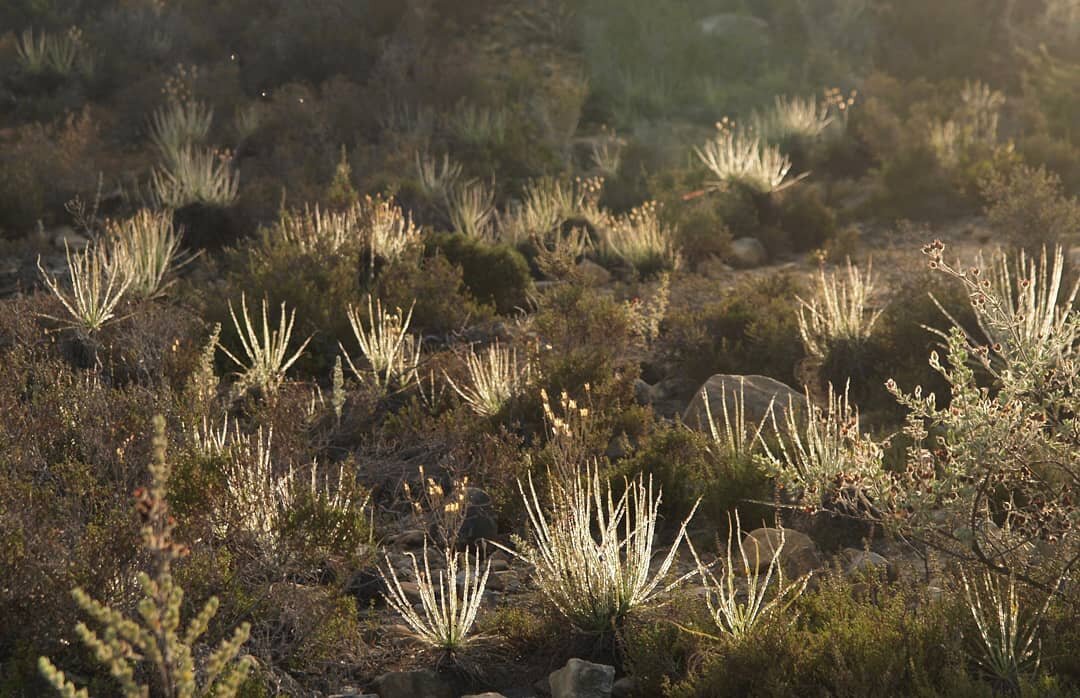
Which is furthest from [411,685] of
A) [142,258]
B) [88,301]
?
[142,258]

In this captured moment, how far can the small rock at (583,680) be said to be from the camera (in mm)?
3229

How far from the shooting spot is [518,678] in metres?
3.50

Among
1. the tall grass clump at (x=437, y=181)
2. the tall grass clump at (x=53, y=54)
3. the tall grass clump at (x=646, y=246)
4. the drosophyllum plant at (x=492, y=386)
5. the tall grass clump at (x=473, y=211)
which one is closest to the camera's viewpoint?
the drosophyllum plant at (x=492, y=386)

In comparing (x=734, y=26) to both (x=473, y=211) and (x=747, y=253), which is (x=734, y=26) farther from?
(x=473, y=211)

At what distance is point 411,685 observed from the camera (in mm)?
3359

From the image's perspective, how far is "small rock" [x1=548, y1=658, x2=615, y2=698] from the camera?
323 centimetres

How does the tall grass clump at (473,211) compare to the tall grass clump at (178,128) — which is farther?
the tall grass clump at (178,128)

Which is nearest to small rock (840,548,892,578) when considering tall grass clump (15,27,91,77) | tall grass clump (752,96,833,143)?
tall grass clump (752,96,833,143)

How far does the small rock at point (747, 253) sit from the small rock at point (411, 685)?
652 cm

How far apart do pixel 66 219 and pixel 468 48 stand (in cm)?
732

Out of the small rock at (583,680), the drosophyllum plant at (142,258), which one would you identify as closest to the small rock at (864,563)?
the small rock at (583,680)

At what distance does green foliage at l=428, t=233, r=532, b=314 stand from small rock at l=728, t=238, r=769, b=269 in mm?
2158

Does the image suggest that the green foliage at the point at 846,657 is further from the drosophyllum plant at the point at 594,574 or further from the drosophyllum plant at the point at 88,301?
the drosophyllum plant at the point at 88,301

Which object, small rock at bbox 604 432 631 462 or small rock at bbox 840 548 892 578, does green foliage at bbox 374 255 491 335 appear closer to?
small rock at bbox 604 432 631 462
